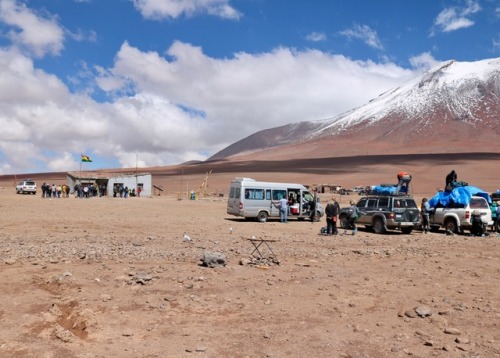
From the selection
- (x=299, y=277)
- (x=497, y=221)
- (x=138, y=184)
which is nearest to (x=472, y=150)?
(x=138, y=184)

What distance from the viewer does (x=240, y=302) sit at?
795cm

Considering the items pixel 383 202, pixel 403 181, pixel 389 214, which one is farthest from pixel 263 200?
pixel 403 181

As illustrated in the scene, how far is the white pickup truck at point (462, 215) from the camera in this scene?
20156 mm

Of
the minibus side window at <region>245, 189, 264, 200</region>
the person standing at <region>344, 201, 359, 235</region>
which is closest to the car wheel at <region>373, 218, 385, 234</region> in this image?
the person standing at <region>344, 201, 359, 235</region>

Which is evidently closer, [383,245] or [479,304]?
Result: [479,304]

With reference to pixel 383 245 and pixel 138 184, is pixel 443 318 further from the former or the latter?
pixel 138 184

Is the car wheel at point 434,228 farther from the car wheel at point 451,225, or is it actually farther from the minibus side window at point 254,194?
the minibus side window at point 254,194

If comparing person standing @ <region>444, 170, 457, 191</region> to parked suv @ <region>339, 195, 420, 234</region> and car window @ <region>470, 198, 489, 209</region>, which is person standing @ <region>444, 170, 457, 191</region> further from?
parked suv @ <region>339, 195, 420, 234</region>

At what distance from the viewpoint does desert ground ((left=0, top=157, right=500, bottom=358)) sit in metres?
6.10

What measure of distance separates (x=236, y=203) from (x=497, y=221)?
11.9m

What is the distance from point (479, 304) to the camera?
8.00 metres

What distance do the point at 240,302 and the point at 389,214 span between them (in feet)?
45.3

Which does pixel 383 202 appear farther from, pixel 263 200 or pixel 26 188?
pixel 26 188

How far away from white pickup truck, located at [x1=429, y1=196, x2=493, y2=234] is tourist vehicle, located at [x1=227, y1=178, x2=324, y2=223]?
6.58 metres
